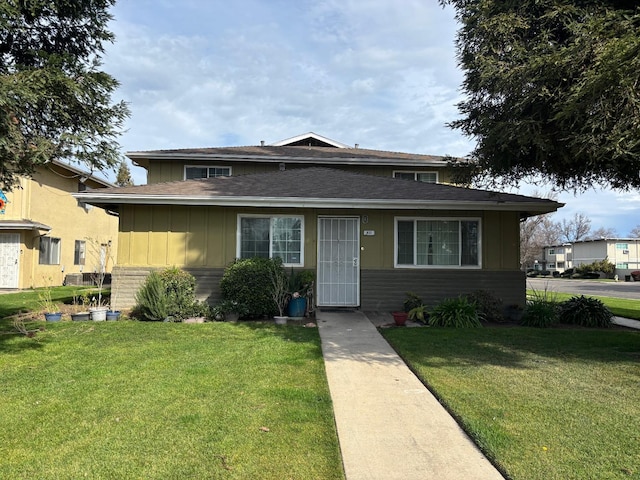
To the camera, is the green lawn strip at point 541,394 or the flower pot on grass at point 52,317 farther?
the flower pot on grass at point 52,317

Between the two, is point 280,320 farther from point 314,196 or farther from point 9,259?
point 9,259

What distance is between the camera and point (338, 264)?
36.2 ft

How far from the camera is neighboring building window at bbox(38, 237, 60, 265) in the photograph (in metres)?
18.9

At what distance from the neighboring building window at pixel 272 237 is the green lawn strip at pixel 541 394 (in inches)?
141

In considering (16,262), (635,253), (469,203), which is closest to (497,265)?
(469,203)

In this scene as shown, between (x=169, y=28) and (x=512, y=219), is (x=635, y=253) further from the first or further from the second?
(x=169, y=28)

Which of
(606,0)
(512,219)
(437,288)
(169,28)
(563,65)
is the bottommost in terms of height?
(437,288)

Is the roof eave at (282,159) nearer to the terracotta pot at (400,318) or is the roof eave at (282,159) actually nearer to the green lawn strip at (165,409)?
the terracotta pot at (400,318)

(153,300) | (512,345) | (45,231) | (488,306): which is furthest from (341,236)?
(45,231)

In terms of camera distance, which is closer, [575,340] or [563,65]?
[563,65]

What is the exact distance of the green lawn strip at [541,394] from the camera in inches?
134

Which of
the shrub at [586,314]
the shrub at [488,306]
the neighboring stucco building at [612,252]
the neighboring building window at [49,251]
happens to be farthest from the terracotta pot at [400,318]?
the neighboring stucco building at [612,252]

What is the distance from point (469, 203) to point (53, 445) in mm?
9419

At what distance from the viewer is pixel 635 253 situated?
53.3 metres
